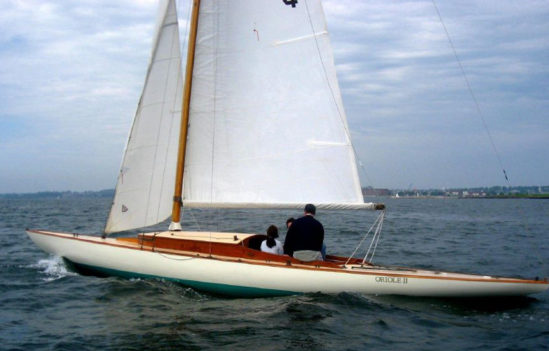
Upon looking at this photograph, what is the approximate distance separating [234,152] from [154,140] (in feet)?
6.38

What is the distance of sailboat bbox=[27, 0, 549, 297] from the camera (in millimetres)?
10547

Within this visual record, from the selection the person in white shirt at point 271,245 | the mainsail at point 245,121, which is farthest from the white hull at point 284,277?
the mainsail at point 245,121

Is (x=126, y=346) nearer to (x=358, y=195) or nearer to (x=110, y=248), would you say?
(x=110, y=248)

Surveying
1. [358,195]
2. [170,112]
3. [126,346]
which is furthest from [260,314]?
[170,112]

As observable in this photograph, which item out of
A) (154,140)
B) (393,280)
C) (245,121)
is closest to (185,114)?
(154,140)

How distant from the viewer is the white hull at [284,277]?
31.2 ft

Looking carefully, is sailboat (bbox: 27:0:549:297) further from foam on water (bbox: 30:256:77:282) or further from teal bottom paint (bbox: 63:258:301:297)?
foam on water (bbox: 30:256:77:282)

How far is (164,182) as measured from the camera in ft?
39.9

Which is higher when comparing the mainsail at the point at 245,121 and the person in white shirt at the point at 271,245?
the mainsail at the point at 245,121

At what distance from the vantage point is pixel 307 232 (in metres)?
10.4

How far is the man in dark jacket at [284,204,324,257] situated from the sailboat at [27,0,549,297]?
0.33 metres

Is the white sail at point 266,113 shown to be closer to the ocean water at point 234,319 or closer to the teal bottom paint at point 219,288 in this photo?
the teal bottom paint at point 219,288

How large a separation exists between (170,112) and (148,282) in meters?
3.76

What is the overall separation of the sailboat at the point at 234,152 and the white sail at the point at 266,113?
0.8 inches
